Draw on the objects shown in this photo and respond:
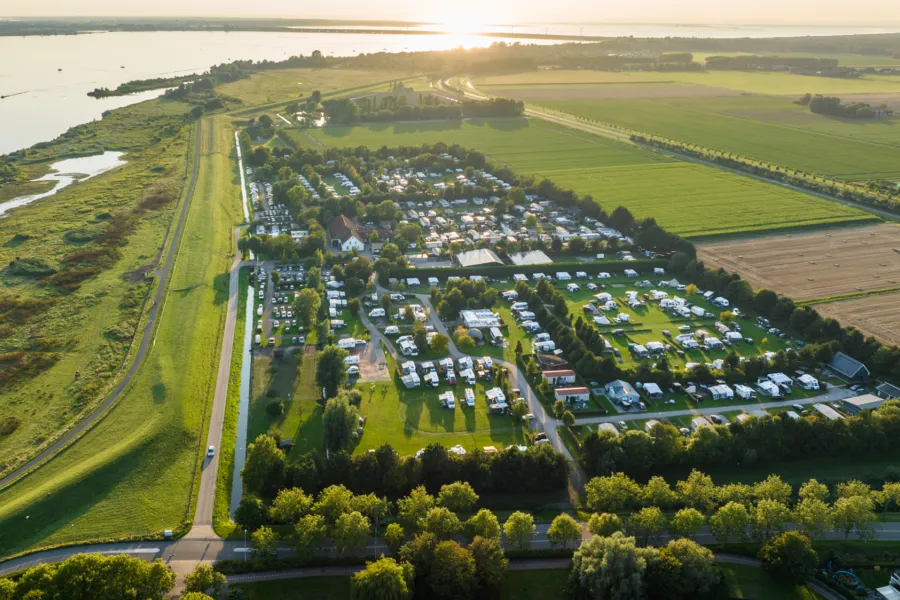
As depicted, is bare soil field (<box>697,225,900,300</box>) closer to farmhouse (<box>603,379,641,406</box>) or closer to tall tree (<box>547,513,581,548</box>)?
farmhouse (<box>603,379,641,406</box>)

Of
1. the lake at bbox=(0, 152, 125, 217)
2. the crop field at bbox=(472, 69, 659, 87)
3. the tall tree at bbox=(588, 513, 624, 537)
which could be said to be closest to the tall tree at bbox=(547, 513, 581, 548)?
the tall tree at bbox=(588, 513, 624, 537)

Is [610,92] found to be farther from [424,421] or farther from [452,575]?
[452,575]

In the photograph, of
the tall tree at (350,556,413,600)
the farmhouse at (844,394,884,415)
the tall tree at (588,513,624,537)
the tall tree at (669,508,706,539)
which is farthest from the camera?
the farmhouse at (844,394,884,415)

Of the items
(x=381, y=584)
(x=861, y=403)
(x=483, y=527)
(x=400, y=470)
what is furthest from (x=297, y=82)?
(x=381, y=584)

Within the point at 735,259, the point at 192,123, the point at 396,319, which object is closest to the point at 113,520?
the point at 396,319

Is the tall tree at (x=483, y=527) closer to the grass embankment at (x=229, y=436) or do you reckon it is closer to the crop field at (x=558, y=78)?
the grass embankment at (x=229, y=436)

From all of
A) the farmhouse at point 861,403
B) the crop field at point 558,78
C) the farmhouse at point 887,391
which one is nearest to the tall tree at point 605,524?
the farmhouse at point 861,403
